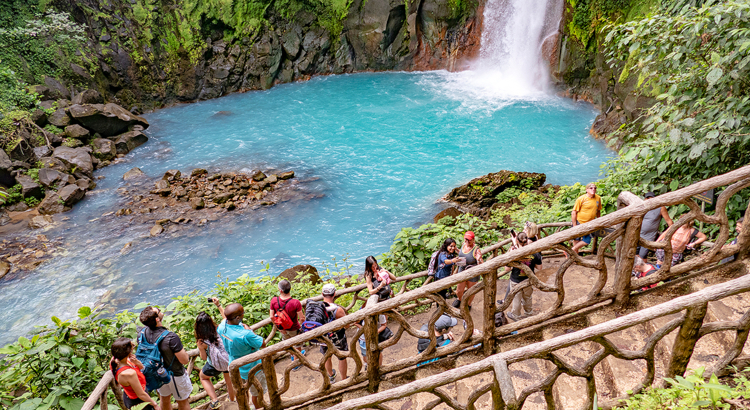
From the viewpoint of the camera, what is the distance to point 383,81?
3111 cm

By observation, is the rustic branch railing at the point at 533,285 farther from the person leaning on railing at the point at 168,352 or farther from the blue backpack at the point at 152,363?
the person leaning on railing at the point at 168,352

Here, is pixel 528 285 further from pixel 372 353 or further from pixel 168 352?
pixel 168 352

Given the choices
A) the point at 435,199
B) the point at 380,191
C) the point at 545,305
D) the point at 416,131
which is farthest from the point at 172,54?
the point at 545,305

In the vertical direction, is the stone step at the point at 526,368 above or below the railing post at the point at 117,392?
above

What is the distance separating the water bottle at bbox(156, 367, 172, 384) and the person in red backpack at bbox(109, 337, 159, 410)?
189mm

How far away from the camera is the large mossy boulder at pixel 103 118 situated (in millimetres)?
21391

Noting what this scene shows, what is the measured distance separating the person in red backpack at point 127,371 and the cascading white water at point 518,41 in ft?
84.7

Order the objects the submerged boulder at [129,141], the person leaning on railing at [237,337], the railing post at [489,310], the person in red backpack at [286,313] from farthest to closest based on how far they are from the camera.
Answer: the submerged boulder at [129,141]
the person in red backpack at [286,313]
the person leaning on railing at [237,337]
the railing post at [489,310]

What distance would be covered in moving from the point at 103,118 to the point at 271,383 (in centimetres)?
2253

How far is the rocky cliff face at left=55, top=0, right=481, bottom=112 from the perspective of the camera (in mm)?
27453

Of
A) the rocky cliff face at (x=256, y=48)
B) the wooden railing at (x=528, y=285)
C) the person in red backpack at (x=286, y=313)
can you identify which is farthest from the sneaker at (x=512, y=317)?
the rocky cliff face at (x=256, y=48)

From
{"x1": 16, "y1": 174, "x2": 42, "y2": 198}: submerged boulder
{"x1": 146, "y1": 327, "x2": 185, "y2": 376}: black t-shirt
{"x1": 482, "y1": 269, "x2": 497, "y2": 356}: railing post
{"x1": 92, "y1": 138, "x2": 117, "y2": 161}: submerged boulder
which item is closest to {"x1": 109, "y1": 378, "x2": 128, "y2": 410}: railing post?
{"x1": 146, "y1": 327, "x2": 185, "y2": 376}: black t-shirt

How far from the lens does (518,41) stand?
27188mm

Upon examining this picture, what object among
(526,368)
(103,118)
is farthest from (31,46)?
(526,368)
